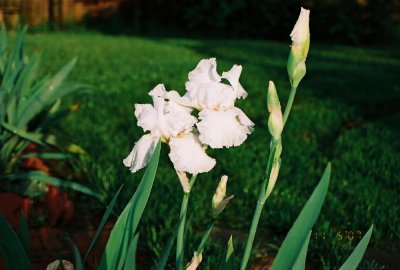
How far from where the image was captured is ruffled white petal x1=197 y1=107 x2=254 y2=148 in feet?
3.67

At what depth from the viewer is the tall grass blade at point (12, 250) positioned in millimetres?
1124

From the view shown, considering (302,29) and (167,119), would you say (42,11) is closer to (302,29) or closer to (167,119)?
(167,119)

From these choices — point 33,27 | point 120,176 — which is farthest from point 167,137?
point 33,27

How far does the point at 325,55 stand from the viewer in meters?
9.53

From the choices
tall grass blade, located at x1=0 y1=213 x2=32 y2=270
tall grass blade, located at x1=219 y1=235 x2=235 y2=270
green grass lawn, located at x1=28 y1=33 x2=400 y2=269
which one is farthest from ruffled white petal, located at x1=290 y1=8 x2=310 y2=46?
green grass lawn, located at x1=28 y1=33 x2=400 y2=269

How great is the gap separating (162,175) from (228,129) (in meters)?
1.78

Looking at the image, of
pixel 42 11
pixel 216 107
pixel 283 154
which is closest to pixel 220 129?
pixel 216 107

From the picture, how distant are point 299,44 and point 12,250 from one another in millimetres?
675

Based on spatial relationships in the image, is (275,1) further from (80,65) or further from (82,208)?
(82,208)

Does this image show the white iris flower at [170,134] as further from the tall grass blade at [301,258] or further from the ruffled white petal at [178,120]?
the tall grass blade at [301,258]

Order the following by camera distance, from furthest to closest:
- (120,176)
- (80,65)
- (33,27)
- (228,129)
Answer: (33,27), (80,65), (120,176), (228,129)

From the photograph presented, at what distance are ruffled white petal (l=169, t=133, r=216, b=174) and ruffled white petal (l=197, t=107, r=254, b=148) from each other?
0.04 metres

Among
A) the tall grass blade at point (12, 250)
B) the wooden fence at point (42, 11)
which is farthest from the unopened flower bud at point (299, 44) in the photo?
the wooden fence at point (42, 11)

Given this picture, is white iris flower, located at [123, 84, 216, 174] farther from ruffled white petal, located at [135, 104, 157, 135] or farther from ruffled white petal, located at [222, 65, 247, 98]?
ruffled white petal, located at [222, 65, 247, 98]
